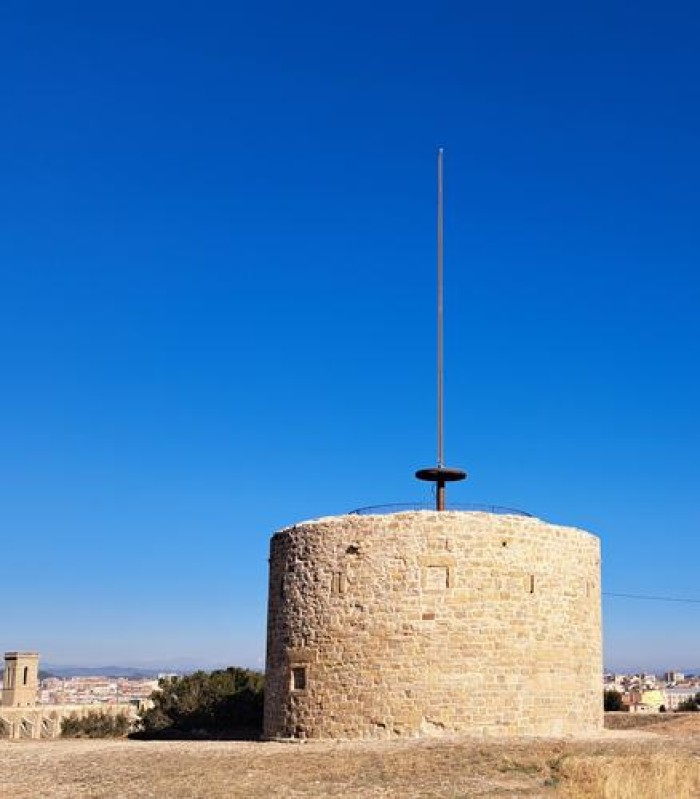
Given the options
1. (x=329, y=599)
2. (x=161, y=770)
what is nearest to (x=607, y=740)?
(x=329, y=599)

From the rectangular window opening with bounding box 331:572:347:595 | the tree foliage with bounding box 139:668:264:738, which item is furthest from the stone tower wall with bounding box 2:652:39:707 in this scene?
the rectangular window opening with bounding box 331:572:347:595

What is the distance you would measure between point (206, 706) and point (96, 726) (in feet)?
12.0

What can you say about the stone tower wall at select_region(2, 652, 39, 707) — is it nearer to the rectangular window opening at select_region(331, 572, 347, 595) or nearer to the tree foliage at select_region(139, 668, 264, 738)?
the tree foliage at select_region(139, 668, 264, 738)

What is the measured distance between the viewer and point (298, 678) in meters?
19.4

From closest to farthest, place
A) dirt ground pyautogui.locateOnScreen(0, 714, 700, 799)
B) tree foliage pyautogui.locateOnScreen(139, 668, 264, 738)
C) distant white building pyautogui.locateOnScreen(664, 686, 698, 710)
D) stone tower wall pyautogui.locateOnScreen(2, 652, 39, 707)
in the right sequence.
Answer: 1. dirt ground pyautogui.locateOnScreen(0, 714, 700, 799)
2. tree foliage pyautogui.locateOnScreen(139, 668, 264, 738)
3. stone tower wall pyautogui.locateOnScreen(2, 652, 39, 707)
4. distant white building pyautogui.locateOnScreen(664, 686, 698, 710)

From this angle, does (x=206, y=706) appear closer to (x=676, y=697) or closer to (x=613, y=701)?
(x=613, y=701)

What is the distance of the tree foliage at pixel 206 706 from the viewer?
26.3 meters

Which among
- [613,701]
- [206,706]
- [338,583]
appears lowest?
[613,701]

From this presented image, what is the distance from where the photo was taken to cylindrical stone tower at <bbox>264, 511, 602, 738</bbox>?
1822cm

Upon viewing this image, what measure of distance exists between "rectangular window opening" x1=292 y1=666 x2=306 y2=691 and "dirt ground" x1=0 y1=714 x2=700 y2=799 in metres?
2.46

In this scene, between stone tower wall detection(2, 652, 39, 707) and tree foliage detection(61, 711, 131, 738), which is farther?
stone tower wall detection(2, 652, 39, 707)

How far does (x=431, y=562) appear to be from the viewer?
1872 cm

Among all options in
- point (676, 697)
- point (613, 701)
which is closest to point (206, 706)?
point (613, 701)

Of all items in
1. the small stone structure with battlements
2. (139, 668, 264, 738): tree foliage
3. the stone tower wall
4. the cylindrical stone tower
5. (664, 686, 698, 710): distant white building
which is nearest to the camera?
the cylindrical stone tower
